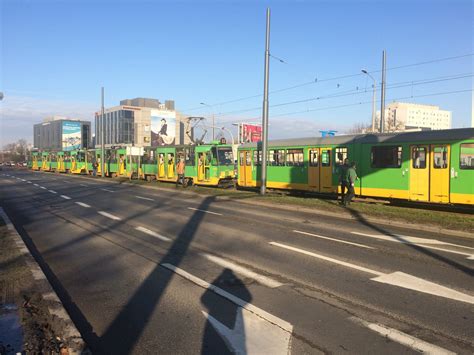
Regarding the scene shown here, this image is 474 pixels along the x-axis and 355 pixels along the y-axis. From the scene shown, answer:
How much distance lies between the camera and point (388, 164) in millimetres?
17766

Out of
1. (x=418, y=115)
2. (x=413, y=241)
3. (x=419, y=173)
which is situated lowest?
(x=413, y=241)

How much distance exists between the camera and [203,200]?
21000 millimetres

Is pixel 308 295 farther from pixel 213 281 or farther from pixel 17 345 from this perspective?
pixel 17 345

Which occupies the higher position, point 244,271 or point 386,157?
point 386,157

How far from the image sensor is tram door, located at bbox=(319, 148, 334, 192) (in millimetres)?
20328

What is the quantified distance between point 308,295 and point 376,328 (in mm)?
1352

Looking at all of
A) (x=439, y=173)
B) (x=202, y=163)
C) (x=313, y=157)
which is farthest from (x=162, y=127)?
(x=439, y=173)

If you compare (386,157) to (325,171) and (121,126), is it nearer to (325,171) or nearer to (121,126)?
(325,171)

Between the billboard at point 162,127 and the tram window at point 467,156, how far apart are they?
3401 inches

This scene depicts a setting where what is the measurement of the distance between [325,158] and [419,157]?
4.77 metres

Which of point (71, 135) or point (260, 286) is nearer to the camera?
point (260, 286)

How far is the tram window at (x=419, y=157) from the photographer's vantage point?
650 inches

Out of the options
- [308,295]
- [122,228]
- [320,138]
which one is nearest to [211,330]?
[308,295]

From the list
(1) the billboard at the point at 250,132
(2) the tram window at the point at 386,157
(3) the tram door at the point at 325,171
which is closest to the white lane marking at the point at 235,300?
(2) the tram window at the point at 386,157
